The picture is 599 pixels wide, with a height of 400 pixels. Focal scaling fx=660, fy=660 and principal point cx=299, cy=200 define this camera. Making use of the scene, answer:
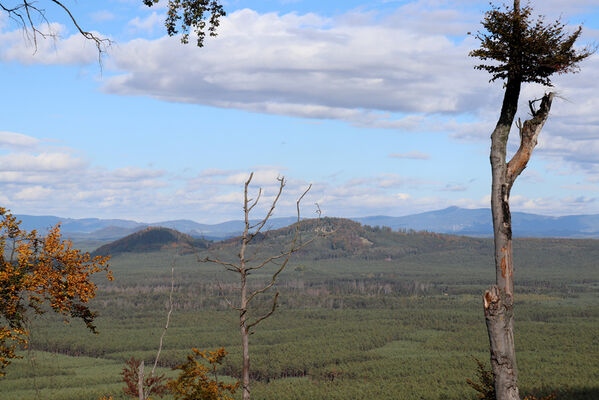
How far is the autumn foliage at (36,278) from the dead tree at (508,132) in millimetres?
14019

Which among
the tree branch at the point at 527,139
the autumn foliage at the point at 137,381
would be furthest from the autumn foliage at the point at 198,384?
the tree branch at the point at 527,139

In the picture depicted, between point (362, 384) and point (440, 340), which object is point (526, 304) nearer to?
point (440, 340)

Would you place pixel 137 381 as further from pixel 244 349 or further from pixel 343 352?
pixel 343 352

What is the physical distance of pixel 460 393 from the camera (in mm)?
89938

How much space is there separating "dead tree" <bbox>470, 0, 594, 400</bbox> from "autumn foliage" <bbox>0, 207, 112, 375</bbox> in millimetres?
14019

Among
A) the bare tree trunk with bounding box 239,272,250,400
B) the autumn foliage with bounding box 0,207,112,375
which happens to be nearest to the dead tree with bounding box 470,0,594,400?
the bare tree trunk with bounding box 239,272,250,400

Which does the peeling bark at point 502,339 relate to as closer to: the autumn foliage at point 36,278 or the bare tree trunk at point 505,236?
the bare tree trunk at point 505,236

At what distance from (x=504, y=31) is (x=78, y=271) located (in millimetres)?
16892

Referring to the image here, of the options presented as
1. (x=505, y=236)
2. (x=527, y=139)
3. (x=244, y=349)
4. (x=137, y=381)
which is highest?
(x=527, y=139)

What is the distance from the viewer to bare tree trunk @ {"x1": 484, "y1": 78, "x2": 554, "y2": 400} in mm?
18188

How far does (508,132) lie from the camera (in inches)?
759

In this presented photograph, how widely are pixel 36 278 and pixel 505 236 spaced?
16052mm

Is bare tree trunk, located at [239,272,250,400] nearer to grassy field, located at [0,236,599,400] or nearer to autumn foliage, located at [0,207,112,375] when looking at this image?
autumn foliage, located at [0,207,112,375]

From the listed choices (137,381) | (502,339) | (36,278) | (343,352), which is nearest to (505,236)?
(502,339)
